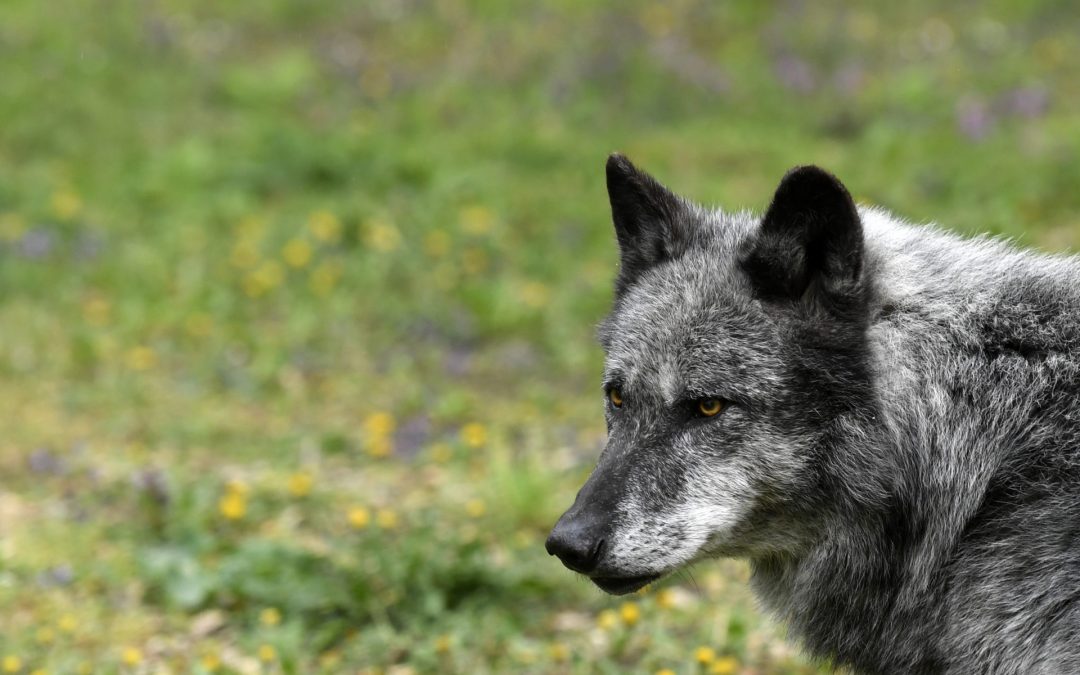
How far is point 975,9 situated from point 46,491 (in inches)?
466

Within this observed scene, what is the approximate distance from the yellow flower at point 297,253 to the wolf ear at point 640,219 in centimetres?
632

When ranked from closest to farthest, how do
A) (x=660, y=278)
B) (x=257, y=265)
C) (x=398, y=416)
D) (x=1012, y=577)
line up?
(x=1012, y=577) < (x=660, y=278) < (x=398, y=416) < (x=257, y=265)

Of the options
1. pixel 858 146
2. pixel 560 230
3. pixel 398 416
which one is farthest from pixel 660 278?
pixel 858 146

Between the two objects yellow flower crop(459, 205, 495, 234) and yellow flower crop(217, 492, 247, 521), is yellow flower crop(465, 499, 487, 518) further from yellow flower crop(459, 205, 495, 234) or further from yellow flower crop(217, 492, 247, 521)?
yellow flower crop(459, 205, 495, 234)

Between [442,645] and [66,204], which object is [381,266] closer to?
[66,204]

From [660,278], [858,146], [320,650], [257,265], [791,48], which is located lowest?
[320,650]

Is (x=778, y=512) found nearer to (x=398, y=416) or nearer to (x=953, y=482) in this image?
(x=953, y=482)

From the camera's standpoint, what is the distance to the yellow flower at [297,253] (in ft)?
32.7

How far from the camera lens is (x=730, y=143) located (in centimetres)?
1170

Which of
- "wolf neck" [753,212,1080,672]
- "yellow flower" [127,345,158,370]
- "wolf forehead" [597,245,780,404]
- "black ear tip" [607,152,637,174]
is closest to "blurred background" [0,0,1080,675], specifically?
"yellow flower" [127,345,158,370]

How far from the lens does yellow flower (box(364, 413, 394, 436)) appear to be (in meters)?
7.30

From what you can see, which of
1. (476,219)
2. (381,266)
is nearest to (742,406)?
(381,266)

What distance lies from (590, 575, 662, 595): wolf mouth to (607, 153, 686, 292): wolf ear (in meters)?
1.08

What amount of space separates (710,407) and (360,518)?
2580mm
